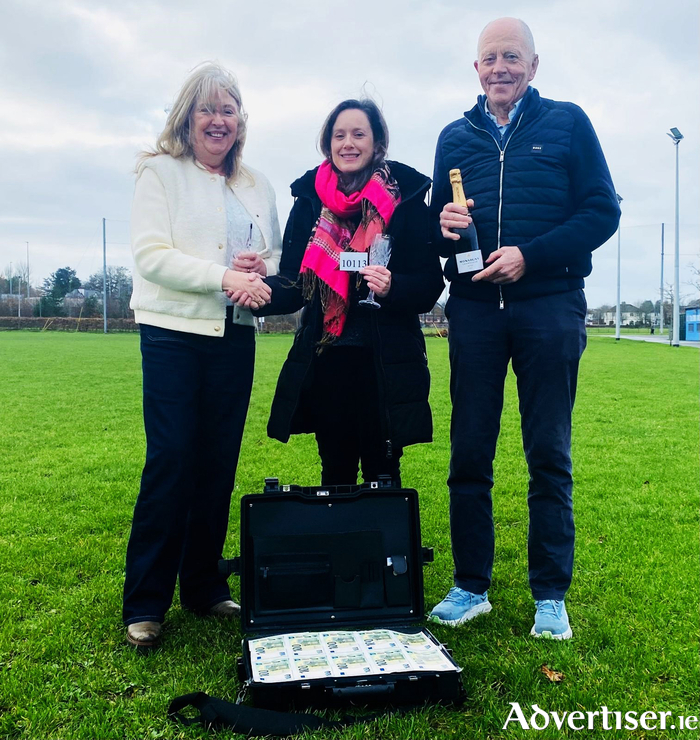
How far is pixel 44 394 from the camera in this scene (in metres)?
13.5

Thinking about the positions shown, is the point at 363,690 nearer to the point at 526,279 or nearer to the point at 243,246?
the point at 526,279

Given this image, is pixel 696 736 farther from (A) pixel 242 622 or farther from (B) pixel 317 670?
(A) pixel 242 622

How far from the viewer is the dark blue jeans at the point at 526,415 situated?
10.9 ft

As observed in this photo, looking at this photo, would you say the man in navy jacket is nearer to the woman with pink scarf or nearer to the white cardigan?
the woman with pink scarf

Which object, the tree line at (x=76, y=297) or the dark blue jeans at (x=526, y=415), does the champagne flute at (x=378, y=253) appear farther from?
the tree line at (x=76, y=297)

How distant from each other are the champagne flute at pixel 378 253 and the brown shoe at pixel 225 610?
1.62 m

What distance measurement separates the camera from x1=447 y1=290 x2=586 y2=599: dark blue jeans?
331cm

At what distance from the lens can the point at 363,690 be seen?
8.70 feet

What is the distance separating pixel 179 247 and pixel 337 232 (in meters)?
0.74

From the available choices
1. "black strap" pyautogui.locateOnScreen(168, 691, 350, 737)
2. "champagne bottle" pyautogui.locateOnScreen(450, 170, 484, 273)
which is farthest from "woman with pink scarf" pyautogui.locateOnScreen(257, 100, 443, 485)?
"black strap" pyautogui.locateOnScreen(168, 691, 350, 737)

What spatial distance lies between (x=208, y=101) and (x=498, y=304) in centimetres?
162

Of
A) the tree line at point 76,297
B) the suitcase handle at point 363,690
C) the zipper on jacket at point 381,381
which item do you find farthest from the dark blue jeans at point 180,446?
the tree line at point 76,297

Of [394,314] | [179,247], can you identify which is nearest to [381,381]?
[394,314]

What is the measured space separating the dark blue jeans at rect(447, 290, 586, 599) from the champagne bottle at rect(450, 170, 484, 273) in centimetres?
27
